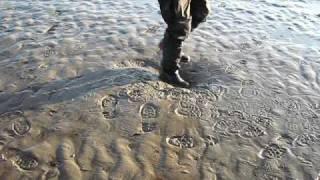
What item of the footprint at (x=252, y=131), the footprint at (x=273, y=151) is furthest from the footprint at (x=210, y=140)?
the footprint at (x=273, y=151)

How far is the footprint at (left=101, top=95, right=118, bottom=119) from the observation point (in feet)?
13.5

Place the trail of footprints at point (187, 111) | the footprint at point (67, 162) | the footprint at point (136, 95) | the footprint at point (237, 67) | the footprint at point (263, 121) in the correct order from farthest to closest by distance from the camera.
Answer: the footprint at point (237, 67) → the footprint at point (136, 95) → the footprint at point (263, 121) → the trail of footprints at point (187, 111) → the footprint at point (67, 162)

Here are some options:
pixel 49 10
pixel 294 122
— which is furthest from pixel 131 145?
pixel 49 10

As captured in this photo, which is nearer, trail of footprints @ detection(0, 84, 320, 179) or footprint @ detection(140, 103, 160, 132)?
trail of footprints @ detection(0, 84, 320, 179)

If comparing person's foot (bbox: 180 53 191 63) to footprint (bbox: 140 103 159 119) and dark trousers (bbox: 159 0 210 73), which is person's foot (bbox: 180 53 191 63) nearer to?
dark trousers (bbox: 159 0 210 73)

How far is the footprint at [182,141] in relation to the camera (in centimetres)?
373

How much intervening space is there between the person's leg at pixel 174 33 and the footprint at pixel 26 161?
6.01ft

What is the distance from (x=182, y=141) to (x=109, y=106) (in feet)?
3.02

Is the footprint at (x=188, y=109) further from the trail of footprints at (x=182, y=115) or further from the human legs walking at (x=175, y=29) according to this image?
the human legs walking at (x=175, y=29)

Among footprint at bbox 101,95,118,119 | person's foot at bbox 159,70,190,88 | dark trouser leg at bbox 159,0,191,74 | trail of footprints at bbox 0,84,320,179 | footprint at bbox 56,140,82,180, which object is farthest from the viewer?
person's foot at bbox 159,70,190,88

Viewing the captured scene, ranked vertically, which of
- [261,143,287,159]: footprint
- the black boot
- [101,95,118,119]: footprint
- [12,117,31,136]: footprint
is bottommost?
[12,117,31,136]: footprint

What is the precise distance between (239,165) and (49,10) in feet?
15.8

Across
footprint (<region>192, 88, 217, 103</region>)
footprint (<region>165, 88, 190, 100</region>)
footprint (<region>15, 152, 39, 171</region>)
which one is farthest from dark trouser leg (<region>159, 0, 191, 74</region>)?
footprint (<region>15, 152, 39, 171</region>)

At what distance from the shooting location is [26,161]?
3.51 m
